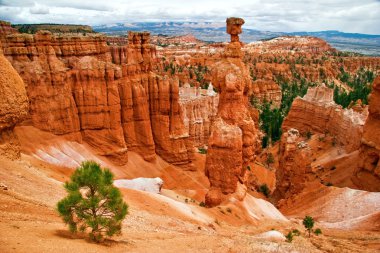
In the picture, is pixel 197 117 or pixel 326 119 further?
pixel 326 119

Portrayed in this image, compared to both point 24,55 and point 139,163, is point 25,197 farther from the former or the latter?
point 139,163

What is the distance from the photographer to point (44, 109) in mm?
30766

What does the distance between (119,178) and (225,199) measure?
1016 cm

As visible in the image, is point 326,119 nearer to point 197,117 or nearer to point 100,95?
point 197,117

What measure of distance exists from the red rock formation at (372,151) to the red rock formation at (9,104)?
27705 millimetres

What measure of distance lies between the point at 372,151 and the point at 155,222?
2281 centimetres

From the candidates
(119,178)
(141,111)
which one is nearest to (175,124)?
(141,111)

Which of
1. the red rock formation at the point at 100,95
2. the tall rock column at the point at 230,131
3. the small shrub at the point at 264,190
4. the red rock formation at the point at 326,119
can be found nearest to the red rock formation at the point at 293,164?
the small shrub at the point at 264,190

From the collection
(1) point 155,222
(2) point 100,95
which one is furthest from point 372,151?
(2) point 100,95

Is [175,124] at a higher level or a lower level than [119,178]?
higher

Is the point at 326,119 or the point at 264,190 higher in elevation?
the point at 326,119

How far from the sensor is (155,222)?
60.6 feet

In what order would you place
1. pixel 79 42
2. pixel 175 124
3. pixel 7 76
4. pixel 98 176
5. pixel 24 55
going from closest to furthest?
1. pixel 98 176
2. pixel 7 76
3. pixel 24 55
4. pixel 79 42
5. pixel 175 124

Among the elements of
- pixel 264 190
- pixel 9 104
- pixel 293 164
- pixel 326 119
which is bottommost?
pixel 264 190
